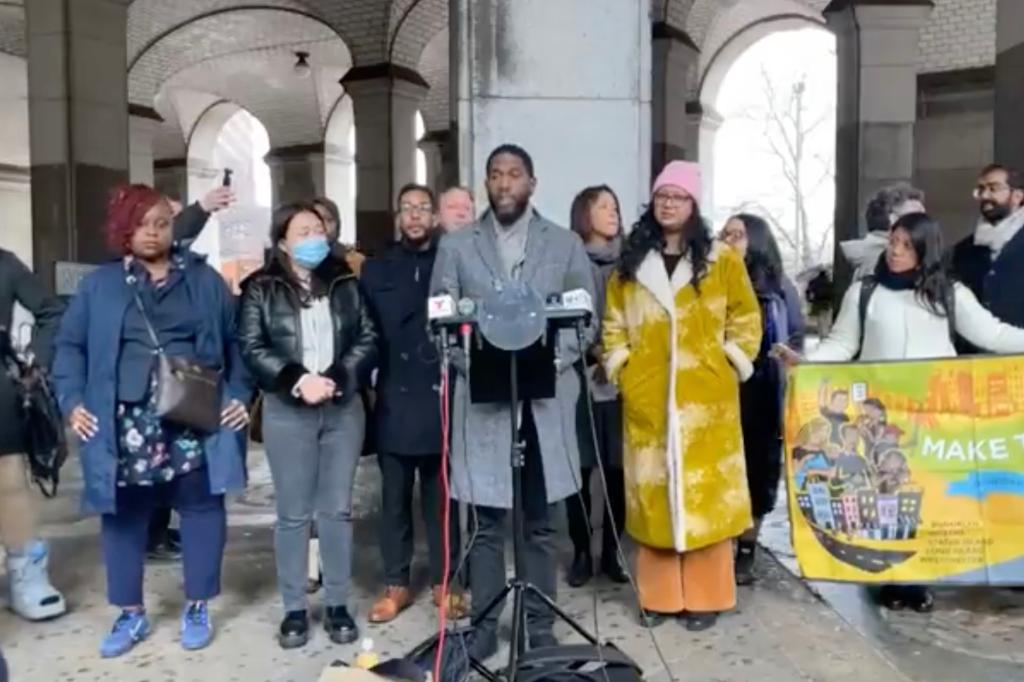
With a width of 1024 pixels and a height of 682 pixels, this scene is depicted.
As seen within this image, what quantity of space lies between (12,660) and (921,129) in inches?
589

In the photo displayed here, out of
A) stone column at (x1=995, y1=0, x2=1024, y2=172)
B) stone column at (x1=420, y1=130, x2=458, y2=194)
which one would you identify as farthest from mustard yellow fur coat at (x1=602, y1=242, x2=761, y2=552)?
stone column at (x1=420, y1=130, x2=458, y2=194)

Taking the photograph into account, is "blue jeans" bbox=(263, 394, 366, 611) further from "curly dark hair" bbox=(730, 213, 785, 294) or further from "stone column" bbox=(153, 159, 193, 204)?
"stone column" bbox=(153, 159, 193, 204)

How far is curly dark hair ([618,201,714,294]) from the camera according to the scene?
416 cm

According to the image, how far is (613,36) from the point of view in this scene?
5.74m

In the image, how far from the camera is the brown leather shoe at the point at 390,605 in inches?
173

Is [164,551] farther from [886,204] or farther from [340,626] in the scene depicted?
[886,204]

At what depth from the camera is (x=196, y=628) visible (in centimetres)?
418

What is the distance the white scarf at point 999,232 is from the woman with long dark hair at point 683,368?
145 cm

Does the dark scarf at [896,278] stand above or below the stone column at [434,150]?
below

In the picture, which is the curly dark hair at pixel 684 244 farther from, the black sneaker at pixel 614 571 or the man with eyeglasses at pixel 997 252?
the black sneaker at pixel 614 571

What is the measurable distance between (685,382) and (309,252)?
1572 mm

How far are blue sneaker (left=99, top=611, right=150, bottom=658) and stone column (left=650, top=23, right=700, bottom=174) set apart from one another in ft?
35.4

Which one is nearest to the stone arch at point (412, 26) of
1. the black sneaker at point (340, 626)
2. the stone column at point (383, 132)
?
the stone column at point (383, 132)

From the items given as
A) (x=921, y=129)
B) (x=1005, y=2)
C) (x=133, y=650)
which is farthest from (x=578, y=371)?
(x=921, y=129)
